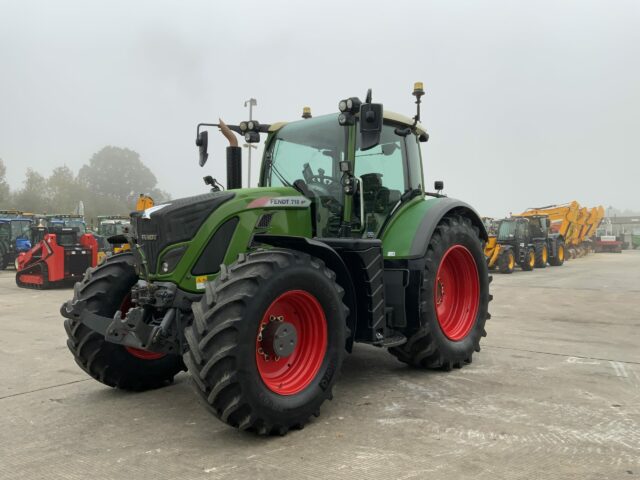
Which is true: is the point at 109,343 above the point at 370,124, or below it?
below

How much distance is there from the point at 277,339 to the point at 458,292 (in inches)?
112

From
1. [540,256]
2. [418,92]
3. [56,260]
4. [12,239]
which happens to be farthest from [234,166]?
[12,239]

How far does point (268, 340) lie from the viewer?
147 inches

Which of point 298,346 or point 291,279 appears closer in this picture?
point 291,279

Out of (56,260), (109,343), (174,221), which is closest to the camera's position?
(174,221)

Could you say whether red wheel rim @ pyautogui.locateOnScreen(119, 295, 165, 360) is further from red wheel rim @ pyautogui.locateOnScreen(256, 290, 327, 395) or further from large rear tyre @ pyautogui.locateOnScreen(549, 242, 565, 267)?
large rear tyre @ pyautogui.locateOnScreen(549, 242, 565, 267)

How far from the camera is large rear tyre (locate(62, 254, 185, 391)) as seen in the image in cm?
437

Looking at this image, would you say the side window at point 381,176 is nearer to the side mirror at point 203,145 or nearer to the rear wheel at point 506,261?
the side mirror at point 203,145

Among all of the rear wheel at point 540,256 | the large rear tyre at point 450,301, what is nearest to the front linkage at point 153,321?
the large rear tyre at point 450,301

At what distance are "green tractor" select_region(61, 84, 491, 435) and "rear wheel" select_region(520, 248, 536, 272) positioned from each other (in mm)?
16129

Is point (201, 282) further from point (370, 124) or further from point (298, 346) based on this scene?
point (370, 124)

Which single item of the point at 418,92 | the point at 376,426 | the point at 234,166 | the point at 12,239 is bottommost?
the point at 376,426

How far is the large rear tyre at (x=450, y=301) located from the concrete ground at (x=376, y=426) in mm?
201

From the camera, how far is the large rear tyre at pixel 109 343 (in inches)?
172
